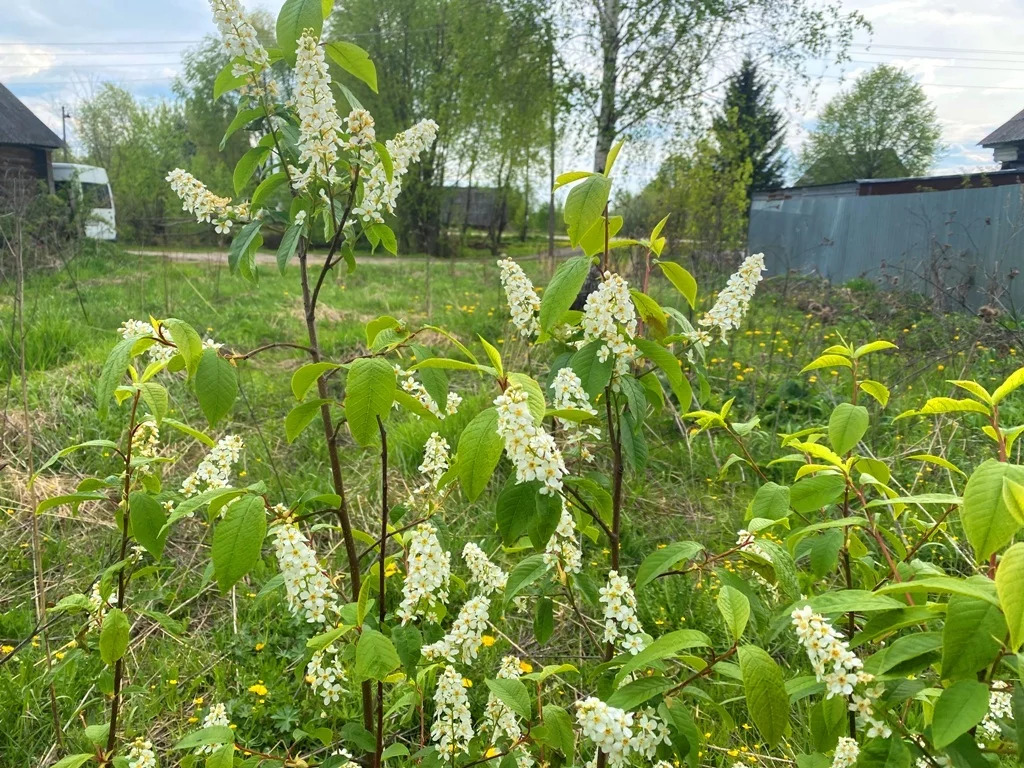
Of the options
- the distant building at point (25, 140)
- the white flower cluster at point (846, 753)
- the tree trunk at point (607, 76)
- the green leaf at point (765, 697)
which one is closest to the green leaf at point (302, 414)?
the green leaf at point (765, 697)

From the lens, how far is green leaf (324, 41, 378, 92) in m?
1.19

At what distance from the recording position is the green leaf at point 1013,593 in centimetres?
65

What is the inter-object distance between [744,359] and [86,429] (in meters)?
4.68

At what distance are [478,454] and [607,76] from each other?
25.3 ft

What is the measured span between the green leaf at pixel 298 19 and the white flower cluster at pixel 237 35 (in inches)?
5.9

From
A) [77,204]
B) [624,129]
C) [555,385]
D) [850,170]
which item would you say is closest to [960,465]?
[555,385]

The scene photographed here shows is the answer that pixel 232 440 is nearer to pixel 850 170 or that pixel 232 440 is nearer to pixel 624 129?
pixel 624 129

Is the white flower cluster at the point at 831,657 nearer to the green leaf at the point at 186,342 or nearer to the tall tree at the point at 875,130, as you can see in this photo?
the green leaf at the point at 186,342

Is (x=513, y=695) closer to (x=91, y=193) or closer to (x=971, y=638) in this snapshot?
(x=971, y=638)

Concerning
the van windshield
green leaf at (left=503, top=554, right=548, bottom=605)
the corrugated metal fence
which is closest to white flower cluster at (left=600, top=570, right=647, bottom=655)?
green leaf at (left=503, top=554, right=548, bottom=605)

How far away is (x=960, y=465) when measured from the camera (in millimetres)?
3352

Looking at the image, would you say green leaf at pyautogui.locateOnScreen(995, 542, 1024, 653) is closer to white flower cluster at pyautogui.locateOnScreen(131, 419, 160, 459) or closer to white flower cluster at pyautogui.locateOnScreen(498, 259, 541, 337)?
white flower cluster at pyautogui.locateOnScreen(498, 259, 541, 337)

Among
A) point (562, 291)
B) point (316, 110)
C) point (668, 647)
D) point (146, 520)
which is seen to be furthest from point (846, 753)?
point (316, 110)

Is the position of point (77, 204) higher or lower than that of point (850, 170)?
lower
